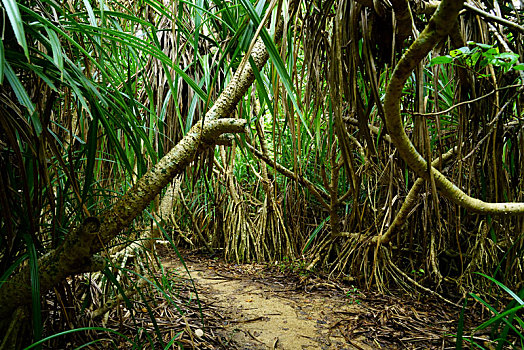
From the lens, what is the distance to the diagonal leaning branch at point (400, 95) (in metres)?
0.63

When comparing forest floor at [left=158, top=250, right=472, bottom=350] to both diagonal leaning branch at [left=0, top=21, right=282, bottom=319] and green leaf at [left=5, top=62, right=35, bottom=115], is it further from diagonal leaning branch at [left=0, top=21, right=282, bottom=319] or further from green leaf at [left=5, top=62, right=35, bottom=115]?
green leaf at [left=5, top=62, right=35, bottom=115]

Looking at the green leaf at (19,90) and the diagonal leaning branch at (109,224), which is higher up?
the green leaf at (19,90)

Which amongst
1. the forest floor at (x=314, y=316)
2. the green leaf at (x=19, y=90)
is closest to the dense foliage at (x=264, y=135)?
the green leaf at (x=19, y=90)

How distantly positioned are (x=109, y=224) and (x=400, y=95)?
32.5 inches

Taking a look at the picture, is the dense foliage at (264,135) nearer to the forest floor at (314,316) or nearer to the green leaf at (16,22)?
the green leaf at (16,22)

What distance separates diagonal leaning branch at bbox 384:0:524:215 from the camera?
628mm

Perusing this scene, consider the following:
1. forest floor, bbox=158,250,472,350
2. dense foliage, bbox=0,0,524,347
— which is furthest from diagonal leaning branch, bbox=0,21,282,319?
forest floor, bbox=158,250,472,350

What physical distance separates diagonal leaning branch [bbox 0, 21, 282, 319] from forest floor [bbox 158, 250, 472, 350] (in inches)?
35.2

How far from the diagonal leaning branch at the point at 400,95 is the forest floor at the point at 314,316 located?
86 centimetres

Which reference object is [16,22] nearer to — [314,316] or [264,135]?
[314,316]

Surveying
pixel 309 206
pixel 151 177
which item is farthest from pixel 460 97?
pixel 309 206

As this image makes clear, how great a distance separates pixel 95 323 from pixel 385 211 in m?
1.95

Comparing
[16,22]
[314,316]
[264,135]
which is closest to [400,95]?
[16,22]

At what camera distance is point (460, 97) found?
1.24 m
